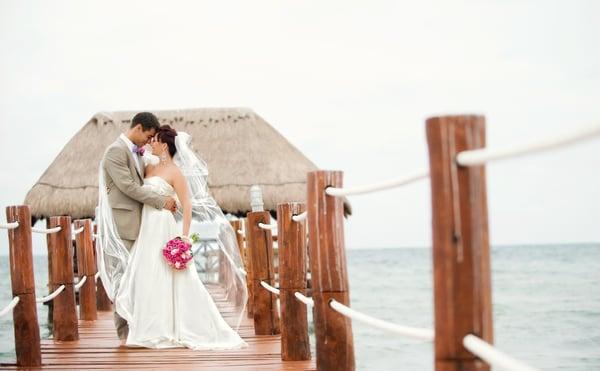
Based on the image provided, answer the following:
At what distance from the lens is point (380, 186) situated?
264 cm

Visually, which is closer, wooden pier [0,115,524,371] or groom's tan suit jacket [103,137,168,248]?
wooden pier [0,115,524,371]

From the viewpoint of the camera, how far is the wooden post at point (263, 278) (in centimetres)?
596

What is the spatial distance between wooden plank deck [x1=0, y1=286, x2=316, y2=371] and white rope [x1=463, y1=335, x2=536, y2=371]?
7.10 feet

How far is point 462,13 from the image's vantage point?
134 ft

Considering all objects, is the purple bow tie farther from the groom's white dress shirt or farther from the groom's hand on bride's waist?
the groom's hand on bride's waist

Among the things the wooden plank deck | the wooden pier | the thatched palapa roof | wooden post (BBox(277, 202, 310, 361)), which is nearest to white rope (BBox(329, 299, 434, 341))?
the wooden pier

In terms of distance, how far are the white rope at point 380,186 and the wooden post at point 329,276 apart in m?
0.07

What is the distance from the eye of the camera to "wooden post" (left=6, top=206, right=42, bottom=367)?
4.52 meters

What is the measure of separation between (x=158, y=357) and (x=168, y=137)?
1.50 meters

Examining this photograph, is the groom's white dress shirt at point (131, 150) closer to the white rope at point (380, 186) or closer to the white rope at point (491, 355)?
the white rope at point (380, 186)

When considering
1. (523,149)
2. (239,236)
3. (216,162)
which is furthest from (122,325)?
(216,162)

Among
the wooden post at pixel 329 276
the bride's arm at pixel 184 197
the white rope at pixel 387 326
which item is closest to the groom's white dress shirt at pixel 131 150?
the bride's arm at pixel 184 197

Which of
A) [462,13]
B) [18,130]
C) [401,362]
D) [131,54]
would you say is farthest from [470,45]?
[401,362]

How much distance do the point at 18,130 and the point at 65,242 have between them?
33.1 m
